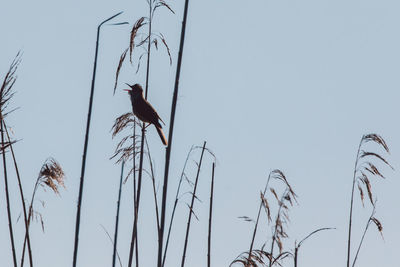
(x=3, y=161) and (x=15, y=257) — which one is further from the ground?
(x=3, y=161)

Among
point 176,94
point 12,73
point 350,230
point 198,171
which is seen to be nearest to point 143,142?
point 198,171

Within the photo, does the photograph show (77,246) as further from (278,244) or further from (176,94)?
(278,244)

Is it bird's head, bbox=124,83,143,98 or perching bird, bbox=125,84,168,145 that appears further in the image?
bird's head, bbox=124,83,143,98

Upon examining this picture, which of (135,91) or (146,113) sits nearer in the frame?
(146,113)

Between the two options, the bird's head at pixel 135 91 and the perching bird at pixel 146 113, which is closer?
the perching bird at pixel 146 113

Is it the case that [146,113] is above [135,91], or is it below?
below

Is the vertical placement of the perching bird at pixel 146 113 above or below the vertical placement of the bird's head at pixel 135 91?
below

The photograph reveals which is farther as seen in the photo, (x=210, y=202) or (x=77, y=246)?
(x=210, y=202)

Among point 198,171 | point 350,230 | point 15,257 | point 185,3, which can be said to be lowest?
point 15,257

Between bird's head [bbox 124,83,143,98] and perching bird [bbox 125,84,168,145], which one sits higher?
bird's head [bbox 124,83,143,98]

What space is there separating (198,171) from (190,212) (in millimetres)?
377

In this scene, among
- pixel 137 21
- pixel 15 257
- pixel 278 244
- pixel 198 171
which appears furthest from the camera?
pixel 278 244

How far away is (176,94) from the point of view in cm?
428

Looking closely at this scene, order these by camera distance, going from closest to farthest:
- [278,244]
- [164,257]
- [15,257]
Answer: [15,257] < [164,257] < [278,244]
